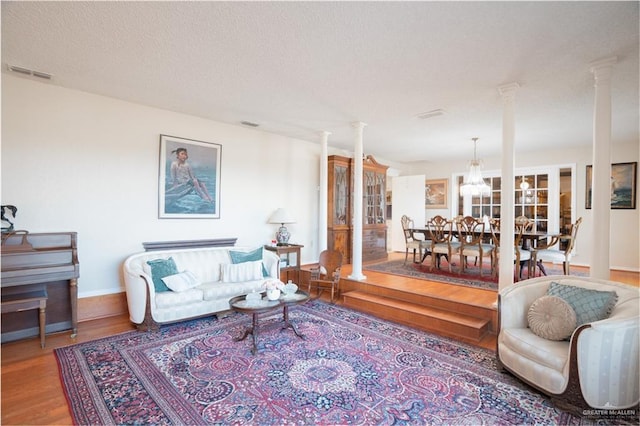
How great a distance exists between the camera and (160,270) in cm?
372

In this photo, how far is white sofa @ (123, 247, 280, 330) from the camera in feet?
11.2

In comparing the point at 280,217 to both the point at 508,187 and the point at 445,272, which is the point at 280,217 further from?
the point at 508,187

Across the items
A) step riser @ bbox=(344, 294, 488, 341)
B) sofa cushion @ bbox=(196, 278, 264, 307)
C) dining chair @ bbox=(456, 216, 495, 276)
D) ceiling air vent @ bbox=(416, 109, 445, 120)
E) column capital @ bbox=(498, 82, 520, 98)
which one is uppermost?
ceiling air vent @ bbox=(416, 109, 445, 120)

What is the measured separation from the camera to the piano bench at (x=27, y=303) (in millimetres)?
2867

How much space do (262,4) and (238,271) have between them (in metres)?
3.11

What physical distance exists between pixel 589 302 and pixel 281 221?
3.93m

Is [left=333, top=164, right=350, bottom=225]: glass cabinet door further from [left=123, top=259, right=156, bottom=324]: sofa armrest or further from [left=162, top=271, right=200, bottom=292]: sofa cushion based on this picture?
[left=123, top=259, right=156, bottom=324]: sofa armrest

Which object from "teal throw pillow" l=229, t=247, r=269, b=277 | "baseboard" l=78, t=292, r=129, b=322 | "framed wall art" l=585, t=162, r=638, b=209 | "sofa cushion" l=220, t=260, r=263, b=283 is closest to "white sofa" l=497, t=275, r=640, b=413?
"sofa cushion" l=220, t=260, r=263, b=283

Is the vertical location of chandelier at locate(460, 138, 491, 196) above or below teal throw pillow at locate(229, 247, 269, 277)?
above

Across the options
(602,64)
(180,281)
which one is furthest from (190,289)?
(602,64)

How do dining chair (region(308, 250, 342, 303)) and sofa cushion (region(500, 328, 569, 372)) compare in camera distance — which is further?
dining chair (region(308, 250, 342, 303))

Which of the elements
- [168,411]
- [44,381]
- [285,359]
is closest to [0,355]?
[44,381]

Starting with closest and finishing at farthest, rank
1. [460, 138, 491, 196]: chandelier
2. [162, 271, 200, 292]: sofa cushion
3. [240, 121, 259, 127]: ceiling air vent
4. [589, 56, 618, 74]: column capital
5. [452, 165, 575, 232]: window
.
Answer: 1. [589, 56, 618, 74]: column capital
2. [162, 271, 200, 292]: sofa cushion
3. [240, 121, 259, 127]: ceiling air vent
4. [460, 138, 491, 196]: chandelier
5. [452, 165, 575, 232]: window

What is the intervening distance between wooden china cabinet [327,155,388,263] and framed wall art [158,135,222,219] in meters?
2.25
